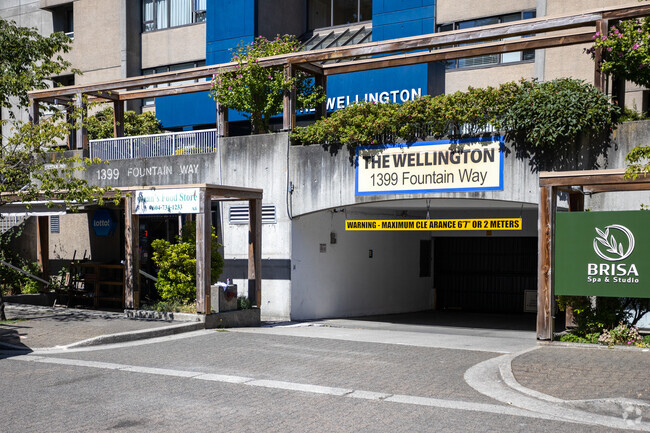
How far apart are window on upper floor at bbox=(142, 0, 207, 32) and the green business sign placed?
70.3 feet

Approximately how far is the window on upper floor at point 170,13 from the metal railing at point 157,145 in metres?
9.97

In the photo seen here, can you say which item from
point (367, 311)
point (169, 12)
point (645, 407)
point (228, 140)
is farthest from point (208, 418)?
point (169, 12)

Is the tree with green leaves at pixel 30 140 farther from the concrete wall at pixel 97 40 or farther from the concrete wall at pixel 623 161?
the concrete wall at pixel 97 40

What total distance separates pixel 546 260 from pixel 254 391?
6.37m

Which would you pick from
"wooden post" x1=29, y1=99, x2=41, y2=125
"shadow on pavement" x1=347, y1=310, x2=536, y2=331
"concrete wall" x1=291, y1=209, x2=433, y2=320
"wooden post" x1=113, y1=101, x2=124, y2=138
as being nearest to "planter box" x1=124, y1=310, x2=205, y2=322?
"concrete wall" x1=291, y1=209, x2=433, y2=320

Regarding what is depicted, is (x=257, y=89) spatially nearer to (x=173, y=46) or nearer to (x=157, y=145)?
(x=157, y=145)

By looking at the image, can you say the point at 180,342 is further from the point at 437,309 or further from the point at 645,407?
the point at 437,309

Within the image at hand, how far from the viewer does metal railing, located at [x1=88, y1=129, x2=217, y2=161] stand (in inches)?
810

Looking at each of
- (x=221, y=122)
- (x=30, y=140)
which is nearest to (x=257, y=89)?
(x=221, y=122)

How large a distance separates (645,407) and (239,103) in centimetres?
1397

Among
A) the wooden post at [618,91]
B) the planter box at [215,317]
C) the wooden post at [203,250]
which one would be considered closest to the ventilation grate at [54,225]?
the planter box at [215,317]

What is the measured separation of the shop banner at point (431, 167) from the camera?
51.5ft

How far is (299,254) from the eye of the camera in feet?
62.4

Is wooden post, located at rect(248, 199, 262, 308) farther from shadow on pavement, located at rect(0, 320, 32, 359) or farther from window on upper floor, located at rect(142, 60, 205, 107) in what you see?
window on upper floor, located at rect(142, 60, 205, 107)
